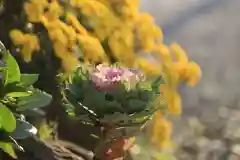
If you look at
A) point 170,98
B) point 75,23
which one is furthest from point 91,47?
point 170,98

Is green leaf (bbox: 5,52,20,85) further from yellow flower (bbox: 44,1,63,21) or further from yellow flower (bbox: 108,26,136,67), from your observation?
yellow flower (bbox: 108,26,136,67)

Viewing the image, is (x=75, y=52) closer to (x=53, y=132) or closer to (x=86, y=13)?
(x=86, y=13)

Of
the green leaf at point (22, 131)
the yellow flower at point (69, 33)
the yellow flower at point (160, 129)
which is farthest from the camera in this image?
the yellow flower at point (160, 129)

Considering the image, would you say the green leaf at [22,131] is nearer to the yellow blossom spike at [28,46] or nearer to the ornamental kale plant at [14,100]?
the ornamental kale plant at [14,100]

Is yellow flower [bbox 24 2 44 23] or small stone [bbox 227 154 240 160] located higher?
yellow flower [bbox 24 2 44 23]

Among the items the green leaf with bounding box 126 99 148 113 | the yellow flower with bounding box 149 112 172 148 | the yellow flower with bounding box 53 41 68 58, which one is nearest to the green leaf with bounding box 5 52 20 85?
the green leaf with bounding box 126 99 148 113

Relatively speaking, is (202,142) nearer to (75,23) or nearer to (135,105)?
(75,23)

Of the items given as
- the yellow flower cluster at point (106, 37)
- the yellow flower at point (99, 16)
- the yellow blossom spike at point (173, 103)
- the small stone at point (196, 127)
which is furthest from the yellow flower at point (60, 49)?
the small stone at point (196, 127)

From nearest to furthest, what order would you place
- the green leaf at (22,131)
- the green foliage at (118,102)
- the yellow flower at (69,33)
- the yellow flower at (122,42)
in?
the green foliage at (118,102)
the green leaf at (22,131)
the yellow flower at (69,33)
the yellow flower at (122,42)
